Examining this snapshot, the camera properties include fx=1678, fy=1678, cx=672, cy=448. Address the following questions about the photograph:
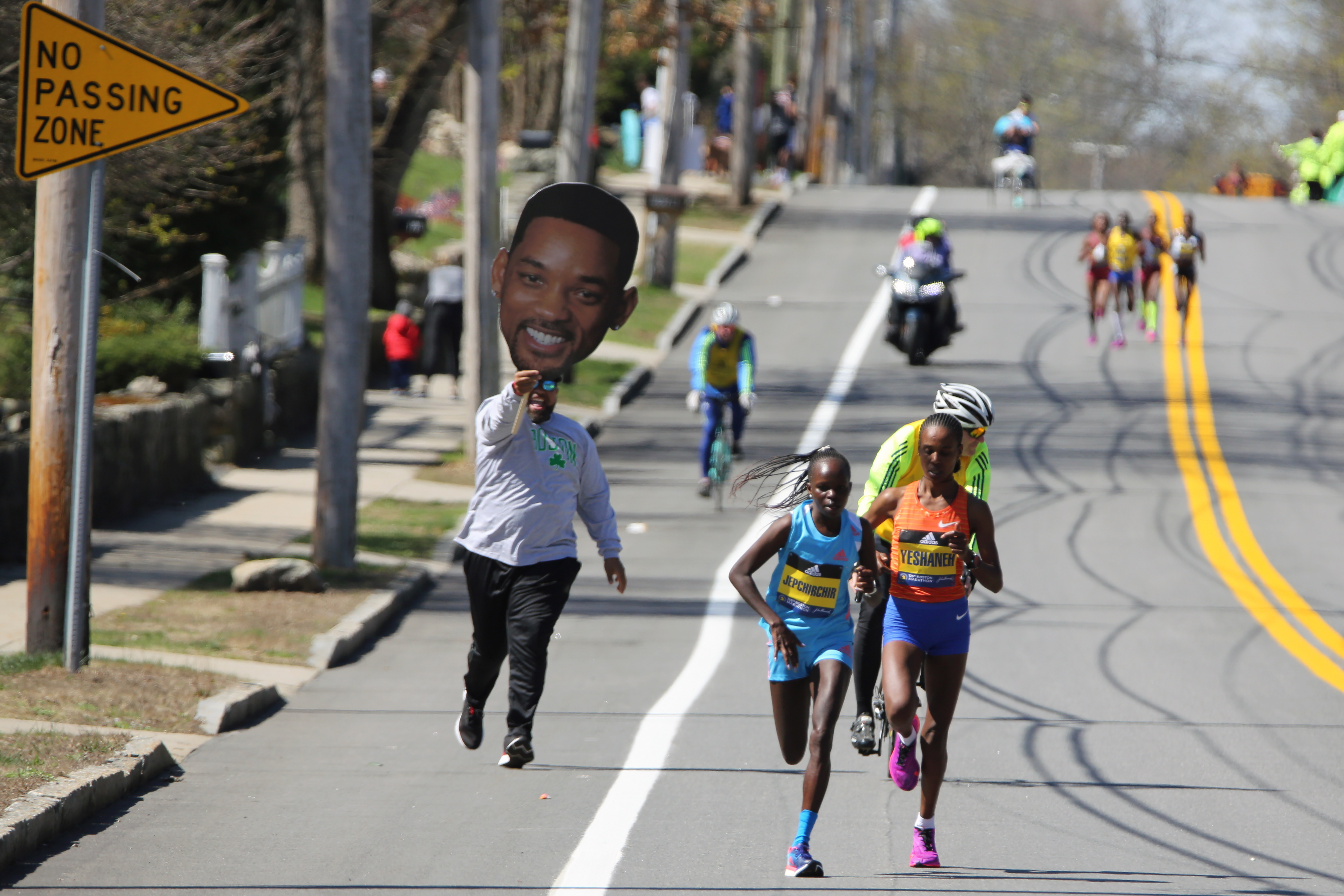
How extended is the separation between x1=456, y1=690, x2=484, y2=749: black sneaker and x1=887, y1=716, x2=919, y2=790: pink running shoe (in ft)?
6.08

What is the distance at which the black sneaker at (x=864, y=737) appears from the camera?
6.75 meters

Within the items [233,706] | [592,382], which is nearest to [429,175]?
[592,382]

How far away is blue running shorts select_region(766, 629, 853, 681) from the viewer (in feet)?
20.7

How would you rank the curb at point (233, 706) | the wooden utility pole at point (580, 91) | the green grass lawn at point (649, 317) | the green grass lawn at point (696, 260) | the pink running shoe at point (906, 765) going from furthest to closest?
the green grass lawn at point (696, 260) < the green grass lawn at point (649, 317) < the wooden utility pole at point (580, 91) < the curb at point (233, 706) < the pink running shoe at point (906, 765)

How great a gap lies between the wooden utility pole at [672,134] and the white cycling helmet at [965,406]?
23891 millimetres

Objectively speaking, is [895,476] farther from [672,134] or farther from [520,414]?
[672,134]

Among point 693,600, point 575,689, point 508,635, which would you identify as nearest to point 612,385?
point 693,600

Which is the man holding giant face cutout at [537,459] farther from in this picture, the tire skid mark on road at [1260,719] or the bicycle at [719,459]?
the bicycle at [719,459]

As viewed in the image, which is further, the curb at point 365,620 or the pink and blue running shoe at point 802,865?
the curb at point 365,620

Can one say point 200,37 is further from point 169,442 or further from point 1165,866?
point 1165,866

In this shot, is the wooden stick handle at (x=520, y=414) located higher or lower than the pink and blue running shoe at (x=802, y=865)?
higher

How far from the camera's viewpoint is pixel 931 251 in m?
21.6

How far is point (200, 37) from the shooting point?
16266 mm

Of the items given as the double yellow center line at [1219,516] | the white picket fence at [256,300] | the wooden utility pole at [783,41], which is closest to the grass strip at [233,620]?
the double yellow center line at [1219,516]
